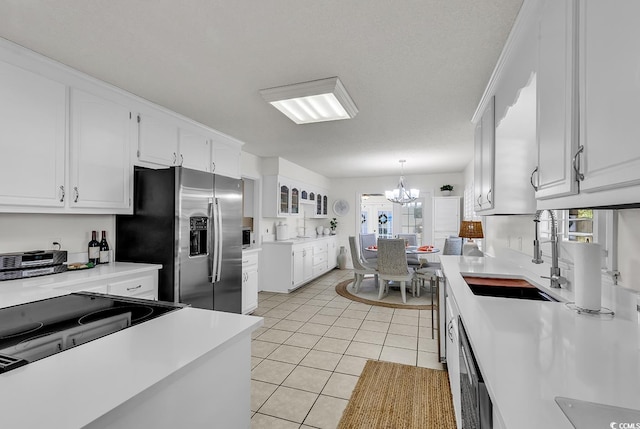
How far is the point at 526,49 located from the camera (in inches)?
61.9

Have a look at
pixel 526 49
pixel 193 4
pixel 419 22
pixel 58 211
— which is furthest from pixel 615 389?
pixel 58 211

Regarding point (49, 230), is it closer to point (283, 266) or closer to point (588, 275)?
point (283, 266)

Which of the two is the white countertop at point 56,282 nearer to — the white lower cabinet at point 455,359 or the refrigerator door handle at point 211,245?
the refrigerator door handle at point 211,245

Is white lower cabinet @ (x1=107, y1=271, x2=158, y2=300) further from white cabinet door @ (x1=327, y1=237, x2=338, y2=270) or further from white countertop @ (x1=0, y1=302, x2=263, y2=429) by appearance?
white cabinet door @ (x1=327, y1=237, x2=338, y2=270)

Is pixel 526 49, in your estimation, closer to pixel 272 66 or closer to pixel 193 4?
pixel 272 66

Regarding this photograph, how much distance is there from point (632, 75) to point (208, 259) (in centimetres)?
294

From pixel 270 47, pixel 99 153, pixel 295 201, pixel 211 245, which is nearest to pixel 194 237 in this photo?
pixel 211 245

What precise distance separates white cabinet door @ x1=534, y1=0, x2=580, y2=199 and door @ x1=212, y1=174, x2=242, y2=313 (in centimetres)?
264

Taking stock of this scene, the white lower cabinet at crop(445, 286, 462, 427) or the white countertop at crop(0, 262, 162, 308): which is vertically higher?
the white countertop at crop(0, 262, 162, 308)

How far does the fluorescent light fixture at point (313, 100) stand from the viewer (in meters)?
2.38

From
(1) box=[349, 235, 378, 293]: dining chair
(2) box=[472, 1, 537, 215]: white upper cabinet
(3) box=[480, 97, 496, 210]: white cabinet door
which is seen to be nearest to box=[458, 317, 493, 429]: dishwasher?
(2) box=[472, 1, 537, 215]: white upper cabinet

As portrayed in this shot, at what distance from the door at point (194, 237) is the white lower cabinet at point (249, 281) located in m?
0.93

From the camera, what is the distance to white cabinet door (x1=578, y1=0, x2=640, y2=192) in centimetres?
73

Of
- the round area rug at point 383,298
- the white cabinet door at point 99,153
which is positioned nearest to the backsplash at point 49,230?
the white cabinet door at point 99,153
